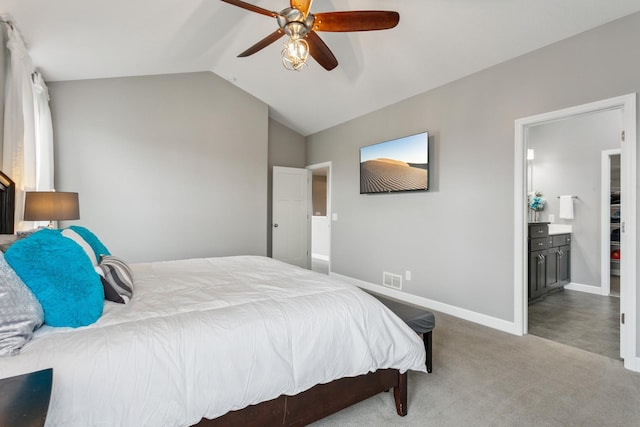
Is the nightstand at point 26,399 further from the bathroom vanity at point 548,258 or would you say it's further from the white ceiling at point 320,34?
the bathroom vanity at point 548,258

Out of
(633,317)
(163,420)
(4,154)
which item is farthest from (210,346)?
(633,317)

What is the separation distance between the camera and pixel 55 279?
126cm

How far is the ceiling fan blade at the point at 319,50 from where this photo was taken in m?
2.33

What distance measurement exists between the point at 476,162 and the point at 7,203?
4297mm

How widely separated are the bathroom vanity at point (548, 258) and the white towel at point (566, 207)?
0.54 feet

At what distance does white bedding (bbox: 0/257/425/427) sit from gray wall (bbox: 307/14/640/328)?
188cm

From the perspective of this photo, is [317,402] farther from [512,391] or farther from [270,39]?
[270,39]

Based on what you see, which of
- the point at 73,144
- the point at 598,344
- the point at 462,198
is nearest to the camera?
the point at 598,344

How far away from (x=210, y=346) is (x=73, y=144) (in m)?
3.98

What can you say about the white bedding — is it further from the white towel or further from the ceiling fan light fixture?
the white towel

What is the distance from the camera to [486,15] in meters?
2.61

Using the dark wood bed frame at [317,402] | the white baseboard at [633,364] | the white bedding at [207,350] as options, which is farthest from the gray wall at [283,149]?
the white baseboard at [633,364]

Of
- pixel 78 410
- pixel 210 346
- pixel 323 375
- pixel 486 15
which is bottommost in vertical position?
pixel 323 375

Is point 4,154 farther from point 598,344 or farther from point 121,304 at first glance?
point 598,344
